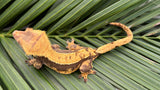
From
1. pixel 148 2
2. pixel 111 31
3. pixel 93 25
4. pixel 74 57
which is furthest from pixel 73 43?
pixel 148 2

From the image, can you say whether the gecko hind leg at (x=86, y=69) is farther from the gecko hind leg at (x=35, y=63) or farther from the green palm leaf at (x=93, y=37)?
the gecko hind leg at (x=35, y=63)

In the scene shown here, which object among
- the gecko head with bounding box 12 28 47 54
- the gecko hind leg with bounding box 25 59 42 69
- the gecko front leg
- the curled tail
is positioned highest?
the gecko head with bounding box 12 28 47 54

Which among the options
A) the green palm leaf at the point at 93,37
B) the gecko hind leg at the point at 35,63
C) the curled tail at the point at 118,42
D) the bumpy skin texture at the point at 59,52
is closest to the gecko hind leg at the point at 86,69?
the bumpy skin texture at the point at 59,52

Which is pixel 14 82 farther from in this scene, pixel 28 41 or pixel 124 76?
pixel 124 76

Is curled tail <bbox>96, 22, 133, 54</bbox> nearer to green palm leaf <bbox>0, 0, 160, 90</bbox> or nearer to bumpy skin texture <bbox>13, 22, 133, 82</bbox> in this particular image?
bumpy skin texture <bbox>13, 22, 133, 82</bbox>

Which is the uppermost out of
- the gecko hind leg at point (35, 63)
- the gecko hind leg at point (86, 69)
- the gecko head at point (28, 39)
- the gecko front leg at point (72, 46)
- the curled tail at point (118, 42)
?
the gecko head at point (28, 39)

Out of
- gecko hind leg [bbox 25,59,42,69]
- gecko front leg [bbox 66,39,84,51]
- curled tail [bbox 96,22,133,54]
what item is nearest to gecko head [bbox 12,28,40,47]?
gecko hind leg [bbox 25,59,42,69]

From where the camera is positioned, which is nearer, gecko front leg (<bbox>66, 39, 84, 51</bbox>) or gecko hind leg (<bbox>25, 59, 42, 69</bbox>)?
gecko hind leg (<bbox>25, 59, 42, 69</bbox>)
